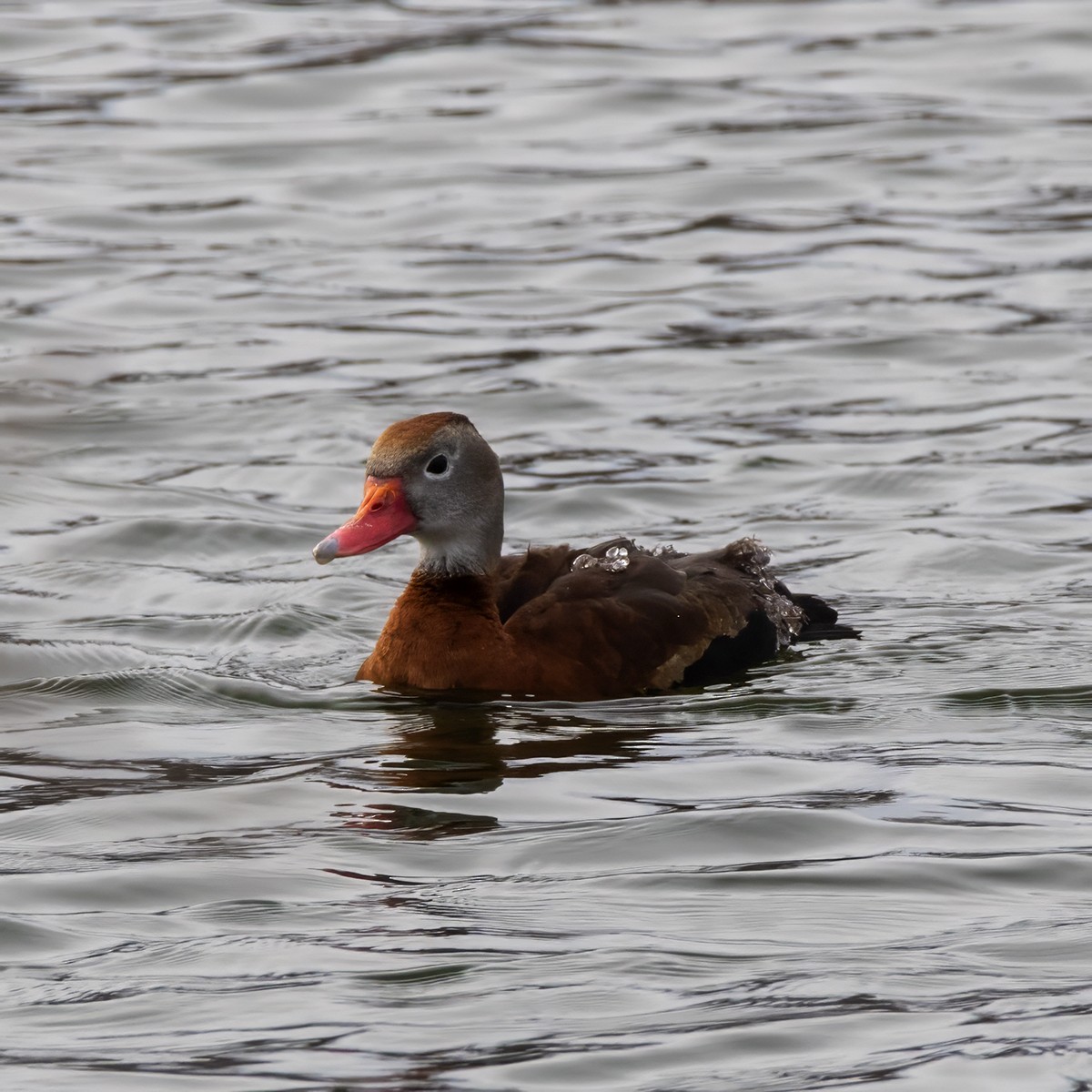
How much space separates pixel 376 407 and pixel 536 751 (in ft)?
17.3

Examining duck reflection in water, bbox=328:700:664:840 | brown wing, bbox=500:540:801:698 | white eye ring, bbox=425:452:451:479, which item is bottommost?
duck reflection in water, bbox=328:700:664:840

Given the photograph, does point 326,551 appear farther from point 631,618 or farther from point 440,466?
point 631,618

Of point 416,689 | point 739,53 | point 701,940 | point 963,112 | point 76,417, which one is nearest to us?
point 701,940

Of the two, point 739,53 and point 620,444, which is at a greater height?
point 739,53

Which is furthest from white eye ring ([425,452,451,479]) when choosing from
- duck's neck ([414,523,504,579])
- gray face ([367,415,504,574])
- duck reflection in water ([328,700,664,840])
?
duck reflection in water ([328,700,664,840])

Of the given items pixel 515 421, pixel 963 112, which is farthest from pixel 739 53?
pixel 515 421

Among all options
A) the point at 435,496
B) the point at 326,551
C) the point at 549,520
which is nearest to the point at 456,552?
the point at 435,496

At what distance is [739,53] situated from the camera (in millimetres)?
19750

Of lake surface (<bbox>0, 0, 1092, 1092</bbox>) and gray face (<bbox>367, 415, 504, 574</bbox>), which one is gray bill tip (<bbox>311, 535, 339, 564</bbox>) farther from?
lake surface (<bbox>0, 0, 1092, 1092</bbox>)

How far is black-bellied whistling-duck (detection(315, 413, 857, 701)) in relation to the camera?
805cm

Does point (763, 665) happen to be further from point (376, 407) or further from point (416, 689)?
point (376, 407)

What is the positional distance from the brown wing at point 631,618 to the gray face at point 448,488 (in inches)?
10.0

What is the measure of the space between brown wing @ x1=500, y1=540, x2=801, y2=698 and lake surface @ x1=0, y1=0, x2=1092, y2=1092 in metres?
0.19

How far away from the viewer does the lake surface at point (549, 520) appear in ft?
17.4
